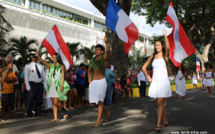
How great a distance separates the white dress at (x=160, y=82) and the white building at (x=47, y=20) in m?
9.47

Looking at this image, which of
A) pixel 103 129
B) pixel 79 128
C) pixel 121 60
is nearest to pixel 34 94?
pixel 79 128

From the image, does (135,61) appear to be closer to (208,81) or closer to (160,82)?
(208,81)

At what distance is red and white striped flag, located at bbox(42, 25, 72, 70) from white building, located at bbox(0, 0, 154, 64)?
646 cm

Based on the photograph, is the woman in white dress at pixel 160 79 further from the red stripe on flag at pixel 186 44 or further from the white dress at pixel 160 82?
the red stripe on flag at pixel 186 44

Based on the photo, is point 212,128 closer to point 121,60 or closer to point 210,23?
point 121,60

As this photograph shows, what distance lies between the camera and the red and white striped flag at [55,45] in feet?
25.7

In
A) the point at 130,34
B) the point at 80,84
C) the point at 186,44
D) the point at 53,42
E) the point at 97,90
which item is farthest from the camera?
the point at 80,84

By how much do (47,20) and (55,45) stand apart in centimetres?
2189

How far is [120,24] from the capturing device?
793 cm

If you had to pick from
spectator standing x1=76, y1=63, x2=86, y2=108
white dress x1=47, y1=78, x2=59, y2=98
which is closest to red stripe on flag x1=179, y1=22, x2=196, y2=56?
white dress x1=47, y1=78, x2=59, y2=98

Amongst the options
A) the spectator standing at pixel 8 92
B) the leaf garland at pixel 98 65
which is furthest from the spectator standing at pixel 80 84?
the leaf garland at pixel 98 65

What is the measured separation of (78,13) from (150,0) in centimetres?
2140

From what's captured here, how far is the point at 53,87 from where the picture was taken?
6453 mm

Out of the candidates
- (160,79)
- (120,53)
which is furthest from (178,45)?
(120,53)
